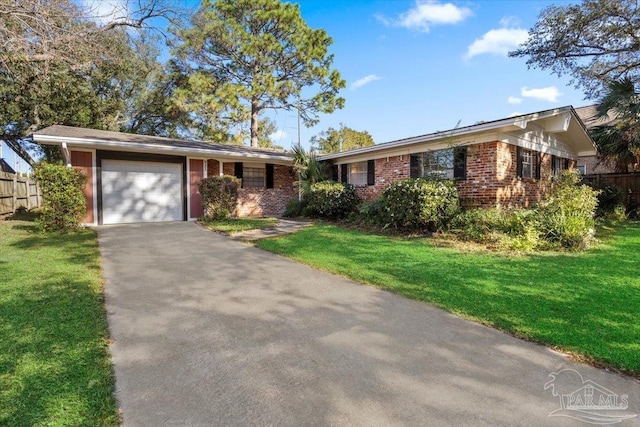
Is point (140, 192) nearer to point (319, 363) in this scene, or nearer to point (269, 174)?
point (269, 174)

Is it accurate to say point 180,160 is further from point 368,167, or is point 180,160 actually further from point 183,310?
point 183,310

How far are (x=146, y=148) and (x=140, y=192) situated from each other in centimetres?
157

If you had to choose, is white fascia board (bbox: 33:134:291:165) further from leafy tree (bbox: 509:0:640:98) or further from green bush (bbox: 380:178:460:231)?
leafy tree (bbox: 509:0:640:98)

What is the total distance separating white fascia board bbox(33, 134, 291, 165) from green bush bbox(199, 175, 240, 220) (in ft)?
5.19

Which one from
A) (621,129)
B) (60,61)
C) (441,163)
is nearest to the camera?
(60,61)

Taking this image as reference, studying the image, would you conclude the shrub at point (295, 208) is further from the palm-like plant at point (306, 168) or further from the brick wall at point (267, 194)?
the brick wall at point (267, 194)

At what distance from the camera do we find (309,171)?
1321cm

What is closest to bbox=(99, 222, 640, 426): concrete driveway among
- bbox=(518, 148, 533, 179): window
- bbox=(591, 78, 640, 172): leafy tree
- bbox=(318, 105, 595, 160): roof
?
bbox=(318, 105, 595, 160): roof

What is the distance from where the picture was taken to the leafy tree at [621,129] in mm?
10312

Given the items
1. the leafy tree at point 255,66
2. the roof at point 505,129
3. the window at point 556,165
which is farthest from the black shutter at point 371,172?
the leafy tree at point 255,66

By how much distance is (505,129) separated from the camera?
873 centimetres

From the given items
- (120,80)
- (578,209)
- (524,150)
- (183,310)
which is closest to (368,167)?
(524,150)

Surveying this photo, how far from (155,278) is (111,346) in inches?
86.0

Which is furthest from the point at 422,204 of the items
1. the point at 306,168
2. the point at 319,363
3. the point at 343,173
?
the point at 319,363
